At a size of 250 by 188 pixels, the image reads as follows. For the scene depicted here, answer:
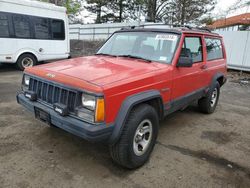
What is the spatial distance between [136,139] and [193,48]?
2263 mm

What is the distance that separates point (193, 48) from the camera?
13.5ft

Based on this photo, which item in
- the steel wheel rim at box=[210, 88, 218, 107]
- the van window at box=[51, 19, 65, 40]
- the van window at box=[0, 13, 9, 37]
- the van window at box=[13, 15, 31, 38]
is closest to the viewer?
the steel wheel rim at box=[210, 88, 218, 107]

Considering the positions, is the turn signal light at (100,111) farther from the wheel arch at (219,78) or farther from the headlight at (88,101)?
the wheel arch at (219,78)

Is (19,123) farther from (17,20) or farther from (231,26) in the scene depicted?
(231,26)

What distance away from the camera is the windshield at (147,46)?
11.5ft

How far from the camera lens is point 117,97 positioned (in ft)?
8.14

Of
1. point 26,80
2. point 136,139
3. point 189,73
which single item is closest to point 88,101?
point 136,139

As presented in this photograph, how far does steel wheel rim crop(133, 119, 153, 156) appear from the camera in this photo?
2.87 m

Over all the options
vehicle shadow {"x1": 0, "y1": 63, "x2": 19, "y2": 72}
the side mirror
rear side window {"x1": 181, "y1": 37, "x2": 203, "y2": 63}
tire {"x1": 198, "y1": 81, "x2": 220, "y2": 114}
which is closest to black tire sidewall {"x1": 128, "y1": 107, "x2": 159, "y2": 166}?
the side mirror

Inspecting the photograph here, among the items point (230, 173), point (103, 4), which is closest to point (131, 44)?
point (230, 173)

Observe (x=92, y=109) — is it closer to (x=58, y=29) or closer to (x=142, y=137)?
(x=142, y=137)

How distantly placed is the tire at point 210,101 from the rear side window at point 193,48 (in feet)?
3.45

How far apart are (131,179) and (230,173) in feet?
4.64

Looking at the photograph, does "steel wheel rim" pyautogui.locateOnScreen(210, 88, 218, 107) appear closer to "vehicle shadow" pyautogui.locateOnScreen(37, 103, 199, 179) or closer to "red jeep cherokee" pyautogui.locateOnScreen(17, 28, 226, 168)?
"red jeep cherokee" pyautogui.locateOnScreen(17, 28, 226, 168)
